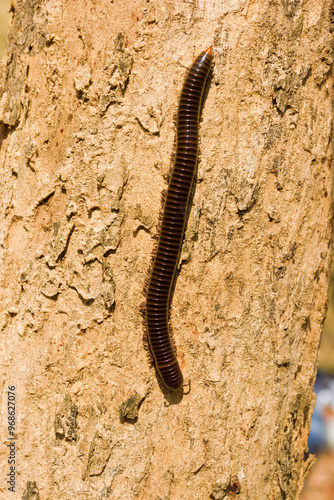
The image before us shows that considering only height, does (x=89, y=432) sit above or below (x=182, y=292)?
below

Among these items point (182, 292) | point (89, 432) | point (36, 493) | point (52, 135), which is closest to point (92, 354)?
point (89, 432)

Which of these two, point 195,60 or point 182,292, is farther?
point 182,292

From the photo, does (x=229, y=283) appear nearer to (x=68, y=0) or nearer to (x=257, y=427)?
(x=257, y=427)
